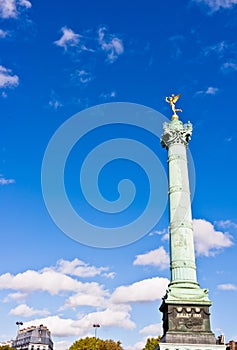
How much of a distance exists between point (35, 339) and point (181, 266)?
8530cm

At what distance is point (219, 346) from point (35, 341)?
286 ft

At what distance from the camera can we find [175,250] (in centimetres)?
3434

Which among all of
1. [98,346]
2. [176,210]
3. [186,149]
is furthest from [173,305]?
[98,346]

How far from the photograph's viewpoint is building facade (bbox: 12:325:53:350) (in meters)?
106

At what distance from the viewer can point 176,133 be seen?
129 ft

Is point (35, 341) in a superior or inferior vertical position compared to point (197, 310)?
superior

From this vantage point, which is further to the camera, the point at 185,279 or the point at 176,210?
the point at 176,210

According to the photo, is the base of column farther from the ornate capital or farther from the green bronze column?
the ornate capital

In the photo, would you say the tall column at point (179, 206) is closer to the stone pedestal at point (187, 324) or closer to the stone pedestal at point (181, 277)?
the stone pedestal at point (181, 277)

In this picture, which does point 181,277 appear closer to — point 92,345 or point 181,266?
point 181,266

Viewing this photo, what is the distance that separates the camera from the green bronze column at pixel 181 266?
30.8 meters

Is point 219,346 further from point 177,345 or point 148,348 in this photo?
point 148,348

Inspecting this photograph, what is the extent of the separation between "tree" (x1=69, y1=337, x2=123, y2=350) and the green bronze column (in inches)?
2041

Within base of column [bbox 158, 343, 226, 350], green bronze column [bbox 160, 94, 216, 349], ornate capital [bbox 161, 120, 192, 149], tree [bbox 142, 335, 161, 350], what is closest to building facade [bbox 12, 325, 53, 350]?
tree [bbox 142, 335, 161, 350]
